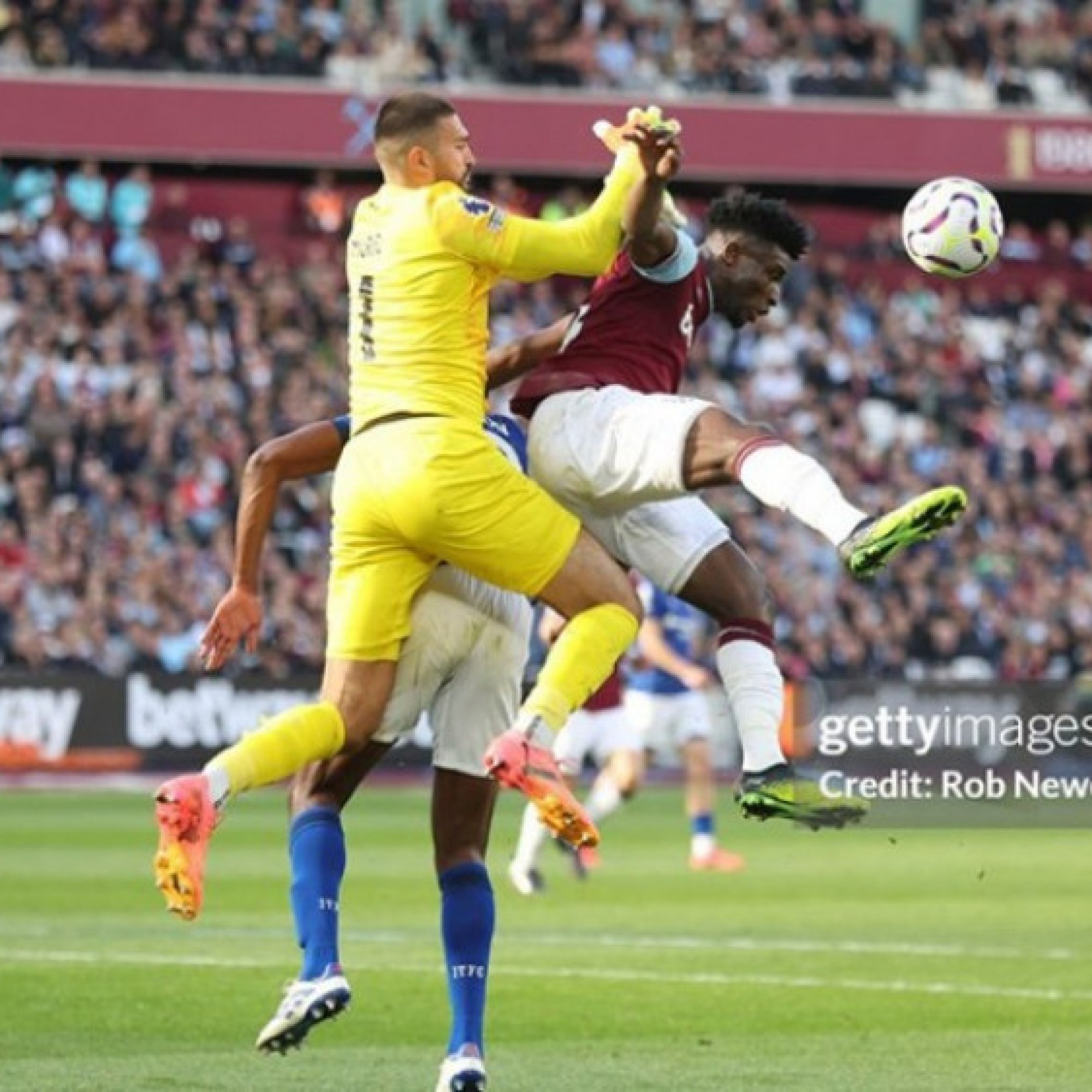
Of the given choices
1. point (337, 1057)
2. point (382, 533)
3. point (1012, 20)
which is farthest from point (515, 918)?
point (1012, 20)

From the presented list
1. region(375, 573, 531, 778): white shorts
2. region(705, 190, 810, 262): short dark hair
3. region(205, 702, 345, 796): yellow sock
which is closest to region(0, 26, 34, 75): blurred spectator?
region(705, 190, 810, 262): short dark hair

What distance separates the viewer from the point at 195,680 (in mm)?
26156

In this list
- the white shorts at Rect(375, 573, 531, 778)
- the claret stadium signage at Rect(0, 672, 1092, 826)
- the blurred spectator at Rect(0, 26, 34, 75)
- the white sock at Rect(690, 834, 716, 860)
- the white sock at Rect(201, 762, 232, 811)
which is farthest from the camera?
the blurred spectator at Rect(0, 26, 34, 75)

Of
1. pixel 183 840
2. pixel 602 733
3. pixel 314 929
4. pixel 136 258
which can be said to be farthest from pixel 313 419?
pixel 183 840

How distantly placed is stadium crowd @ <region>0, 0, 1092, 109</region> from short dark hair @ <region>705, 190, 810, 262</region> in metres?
23.9

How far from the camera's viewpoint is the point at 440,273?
29.2 feet

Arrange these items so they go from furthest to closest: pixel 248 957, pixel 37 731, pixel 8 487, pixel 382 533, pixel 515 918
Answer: pixel 8 487 < pixel 37 731 < pixel 515 918 < pixel 248 957 < pixel 382 533

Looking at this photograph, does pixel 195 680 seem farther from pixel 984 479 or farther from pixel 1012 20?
pixel 1012 20

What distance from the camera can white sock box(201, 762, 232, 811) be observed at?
8.66 metres

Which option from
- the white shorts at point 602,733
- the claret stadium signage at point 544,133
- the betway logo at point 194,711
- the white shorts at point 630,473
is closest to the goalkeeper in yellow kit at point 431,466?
the white shorts at point 630,473

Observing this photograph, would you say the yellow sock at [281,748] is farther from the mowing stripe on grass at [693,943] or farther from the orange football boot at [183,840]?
the mowing stripe on grass at [693,943]

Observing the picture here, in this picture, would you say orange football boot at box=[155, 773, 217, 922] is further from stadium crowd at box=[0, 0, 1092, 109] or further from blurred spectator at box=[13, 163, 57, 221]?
stadium crowd at box=[0, 0, 1092, 109]

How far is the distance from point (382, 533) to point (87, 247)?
23061 millimetres

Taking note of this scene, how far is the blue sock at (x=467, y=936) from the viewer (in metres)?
9.18
